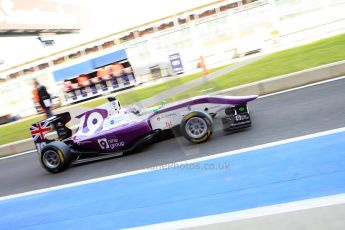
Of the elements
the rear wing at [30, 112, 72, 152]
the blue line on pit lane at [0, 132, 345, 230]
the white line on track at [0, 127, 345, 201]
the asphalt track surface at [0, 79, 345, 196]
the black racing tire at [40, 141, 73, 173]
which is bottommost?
the blue line on pit lane at [0, 132, 345, 230]

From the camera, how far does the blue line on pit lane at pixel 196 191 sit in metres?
4.11

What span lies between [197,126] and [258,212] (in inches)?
98.6

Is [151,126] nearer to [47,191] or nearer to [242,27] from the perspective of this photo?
[47,191]

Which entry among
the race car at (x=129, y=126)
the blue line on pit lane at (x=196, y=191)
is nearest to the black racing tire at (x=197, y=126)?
the race car at (x=129, y=126)

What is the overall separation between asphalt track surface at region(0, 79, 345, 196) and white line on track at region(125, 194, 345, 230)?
1.85 m

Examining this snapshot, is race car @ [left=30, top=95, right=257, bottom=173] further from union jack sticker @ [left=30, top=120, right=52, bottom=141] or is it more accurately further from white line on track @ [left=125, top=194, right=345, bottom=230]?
white line on track @ [left=125, top=194, right=345, bottom=230]

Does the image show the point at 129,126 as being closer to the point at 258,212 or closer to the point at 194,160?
the point at 194,160

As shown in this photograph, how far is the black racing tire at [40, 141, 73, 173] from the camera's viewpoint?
6.80 meters

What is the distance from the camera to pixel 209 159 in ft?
18.2

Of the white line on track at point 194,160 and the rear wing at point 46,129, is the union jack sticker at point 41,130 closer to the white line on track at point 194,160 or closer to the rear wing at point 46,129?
the rear wing at point 46,129

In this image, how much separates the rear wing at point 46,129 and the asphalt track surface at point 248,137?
59 cm

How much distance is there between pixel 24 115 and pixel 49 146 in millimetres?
11594

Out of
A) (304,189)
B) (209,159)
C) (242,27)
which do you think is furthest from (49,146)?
(242,27)

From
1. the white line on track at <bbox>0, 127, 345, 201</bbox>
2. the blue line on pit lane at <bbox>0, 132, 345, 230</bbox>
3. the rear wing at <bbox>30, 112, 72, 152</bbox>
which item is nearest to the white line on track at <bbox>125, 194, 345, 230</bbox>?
the blue line on pit lane at <bbox>0, 132, 345, 230</bbox>
